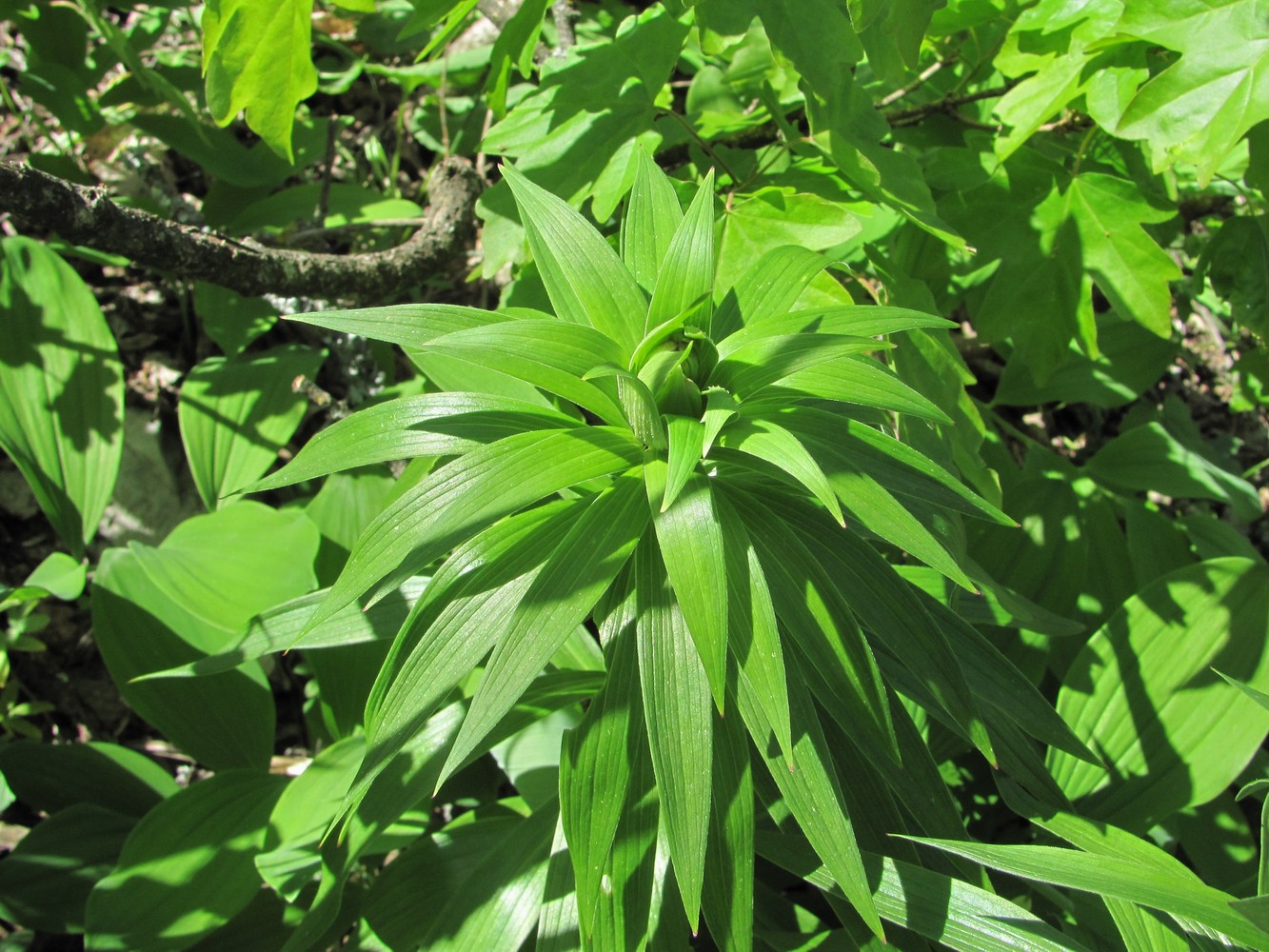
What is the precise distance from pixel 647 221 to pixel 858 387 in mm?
317

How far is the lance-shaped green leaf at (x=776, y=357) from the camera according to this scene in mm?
709

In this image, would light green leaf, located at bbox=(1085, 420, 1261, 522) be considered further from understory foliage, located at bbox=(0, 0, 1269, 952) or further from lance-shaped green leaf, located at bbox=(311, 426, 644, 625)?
lance-shaped green leaf, located at bbox=(311, 426, 644, 625)

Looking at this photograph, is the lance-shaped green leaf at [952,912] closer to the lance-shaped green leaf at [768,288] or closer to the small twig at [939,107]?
the lance-shaped green leaf at [768,288]

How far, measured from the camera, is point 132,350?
6.25 feet

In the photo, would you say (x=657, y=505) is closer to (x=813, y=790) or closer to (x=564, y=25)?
(x=813, y=790)

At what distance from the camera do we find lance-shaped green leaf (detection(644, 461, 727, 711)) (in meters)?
0.66

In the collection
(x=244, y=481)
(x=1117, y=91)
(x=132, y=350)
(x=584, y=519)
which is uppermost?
(x=1117, y=91)

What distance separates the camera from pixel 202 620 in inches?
52.6

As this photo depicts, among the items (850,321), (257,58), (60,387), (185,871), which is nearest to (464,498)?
(850,321)

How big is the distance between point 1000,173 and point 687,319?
2.63 ft

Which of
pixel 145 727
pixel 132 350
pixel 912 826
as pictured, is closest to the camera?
pixel 912 826

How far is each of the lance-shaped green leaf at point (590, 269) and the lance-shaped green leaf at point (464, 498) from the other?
0.43ft

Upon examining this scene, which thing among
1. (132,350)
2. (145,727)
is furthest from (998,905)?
(132,350)

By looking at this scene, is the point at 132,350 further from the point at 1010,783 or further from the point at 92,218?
the point at 1010,783
